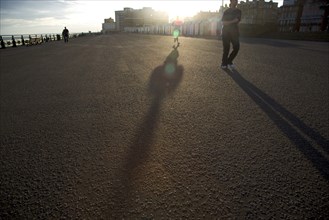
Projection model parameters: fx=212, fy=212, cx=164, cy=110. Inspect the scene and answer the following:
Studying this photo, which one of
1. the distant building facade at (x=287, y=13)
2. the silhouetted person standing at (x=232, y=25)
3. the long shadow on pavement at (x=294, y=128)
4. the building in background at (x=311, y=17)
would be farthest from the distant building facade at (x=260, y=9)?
the long shadow on pavement at (x=294, y=128)

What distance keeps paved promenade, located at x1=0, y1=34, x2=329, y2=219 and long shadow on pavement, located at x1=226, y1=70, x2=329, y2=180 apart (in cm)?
1

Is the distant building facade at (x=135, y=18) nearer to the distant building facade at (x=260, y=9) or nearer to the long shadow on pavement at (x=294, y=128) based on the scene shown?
the distant building facade at (x=260, y=9)

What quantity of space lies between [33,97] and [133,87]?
214 centimetres

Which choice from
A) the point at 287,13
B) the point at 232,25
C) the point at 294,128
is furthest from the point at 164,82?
the point at 287,13

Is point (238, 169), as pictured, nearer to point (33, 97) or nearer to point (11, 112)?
point (11, 112)

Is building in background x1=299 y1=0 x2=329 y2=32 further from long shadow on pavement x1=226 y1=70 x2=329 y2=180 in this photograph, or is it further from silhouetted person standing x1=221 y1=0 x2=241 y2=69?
long shadow on pavement x1=226 y1=70 x2=329 y2=180

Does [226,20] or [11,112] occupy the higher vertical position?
[226,20]

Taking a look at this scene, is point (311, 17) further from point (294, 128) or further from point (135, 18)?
point (135, 18)

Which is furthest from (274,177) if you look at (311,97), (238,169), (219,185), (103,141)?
(311,97)

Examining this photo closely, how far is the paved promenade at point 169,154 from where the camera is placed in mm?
1538

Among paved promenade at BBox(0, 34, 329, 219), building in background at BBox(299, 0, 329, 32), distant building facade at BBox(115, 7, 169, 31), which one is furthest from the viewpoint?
distant building facade at BBox(115, 7, 169, 31)

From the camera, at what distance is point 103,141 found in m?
2.49

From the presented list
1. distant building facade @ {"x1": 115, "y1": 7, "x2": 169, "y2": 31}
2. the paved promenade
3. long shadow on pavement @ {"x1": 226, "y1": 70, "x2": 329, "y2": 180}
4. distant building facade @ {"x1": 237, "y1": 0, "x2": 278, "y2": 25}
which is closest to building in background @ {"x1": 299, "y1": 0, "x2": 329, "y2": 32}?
distant building facade @ {"x1": 237, "y1": 0, "x2": 278, "y2": 25}

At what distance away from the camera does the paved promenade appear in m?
1.54
